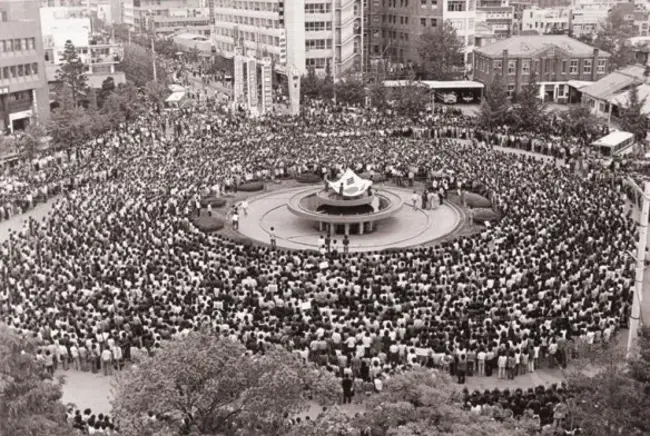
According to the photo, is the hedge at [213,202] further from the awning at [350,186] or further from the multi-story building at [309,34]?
the multi-story building at [309,34]

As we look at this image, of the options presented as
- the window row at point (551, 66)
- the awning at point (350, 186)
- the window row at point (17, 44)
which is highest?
the window row at point (17, 44)

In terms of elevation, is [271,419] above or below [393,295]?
above

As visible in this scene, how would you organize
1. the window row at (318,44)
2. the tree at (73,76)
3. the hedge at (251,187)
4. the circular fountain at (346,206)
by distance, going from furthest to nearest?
the window row at (318,44) → the tree at (73,76) → the hedge at (251,187) → the circular fountain at (346,206)

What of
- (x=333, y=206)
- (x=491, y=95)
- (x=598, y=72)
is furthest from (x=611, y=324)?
(x=598, y=72)

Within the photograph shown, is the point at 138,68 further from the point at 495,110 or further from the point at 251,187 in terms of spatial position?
→ the point at 251,187

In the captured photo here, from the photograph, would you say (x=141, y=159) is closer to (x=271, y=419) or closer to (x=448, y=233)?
(x=448, y=233)

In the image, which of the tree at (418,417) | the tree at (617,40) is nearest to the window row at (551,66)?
the tree at (617,40)

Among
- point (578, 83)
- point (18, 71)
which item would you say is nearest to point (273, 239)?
point (18, 71)
